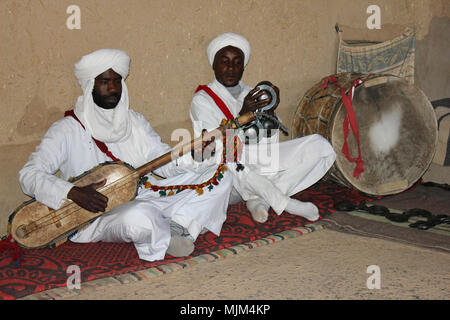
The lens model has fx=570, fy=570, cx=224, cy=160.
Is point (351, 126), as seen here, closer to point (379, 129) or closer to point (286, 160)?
point (379, 129)

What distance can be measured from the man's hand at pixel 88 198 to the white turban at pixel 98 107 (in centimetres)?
42

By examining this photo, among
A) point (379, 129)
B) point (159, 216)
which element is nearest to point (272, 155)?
point (379, 129)

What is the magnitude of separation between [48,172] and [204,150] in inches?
34.4

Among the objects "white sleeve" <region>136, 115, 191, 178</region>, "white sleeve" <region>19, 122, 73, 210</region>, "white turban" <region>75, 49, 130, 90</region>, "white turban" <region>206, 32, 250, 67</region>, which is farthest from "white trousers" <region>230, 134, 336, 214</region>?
"white sleeve" <region>19, 122, 73, 210</region>

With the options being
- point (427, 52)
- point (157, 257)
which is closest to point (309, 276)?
point (157, 257)

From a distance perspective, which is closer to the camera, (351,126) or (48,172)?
(48,172)

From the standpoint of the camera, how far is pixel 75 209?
10.2 ft

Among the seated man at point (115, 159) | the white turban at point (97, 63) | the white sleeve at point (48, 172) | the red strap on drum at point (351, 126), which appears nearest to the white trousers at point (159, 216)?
the seated man at point (115, 159)

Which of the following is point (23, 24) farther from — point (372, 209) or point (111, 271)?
point (372, 209)

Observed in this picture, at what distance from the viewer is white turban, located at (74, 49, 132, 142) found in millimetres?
3281

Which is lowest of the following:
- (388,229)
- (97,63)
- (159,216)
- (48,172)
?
(388,229)

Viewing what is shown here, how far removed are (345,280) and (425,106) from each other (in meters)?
2.19

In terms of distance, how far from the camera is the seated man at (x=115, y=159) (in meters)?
3.06

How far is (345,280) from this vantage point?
9.39 ft
